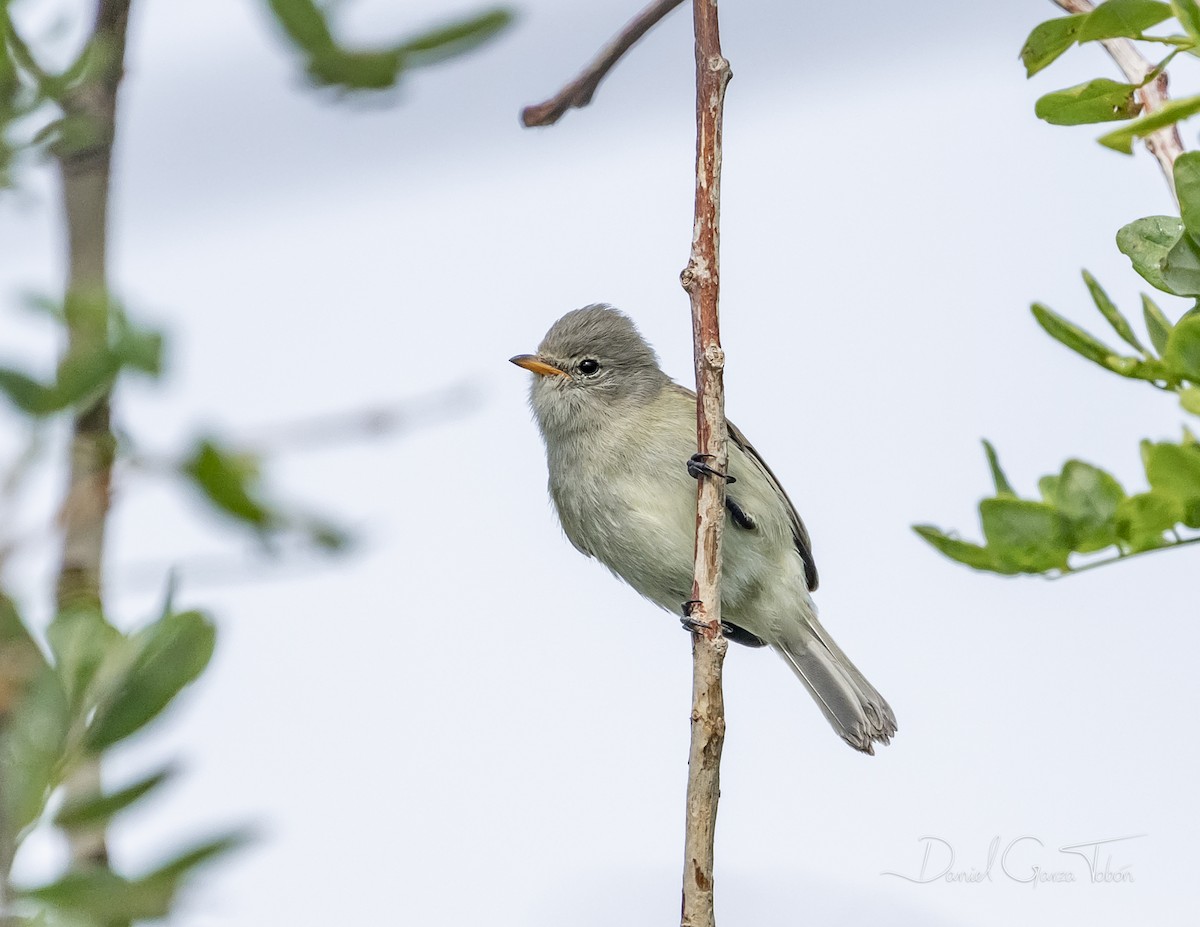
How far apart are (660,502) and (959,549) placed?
4403 mm

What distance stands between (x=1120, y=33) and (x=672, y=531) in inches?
165

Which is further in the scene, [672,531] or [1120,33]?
[672,531]

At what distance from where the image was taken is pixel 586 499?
19.5 ft

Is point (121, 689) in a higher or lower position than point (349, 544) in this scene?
lower

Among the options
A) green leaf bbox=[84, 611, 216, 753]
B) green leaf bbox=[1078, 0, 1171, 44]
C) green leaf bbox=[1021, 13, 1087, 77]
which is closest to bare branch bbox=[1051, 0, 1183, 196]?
green leaf bbox=[1021, 13, 1087, 77]

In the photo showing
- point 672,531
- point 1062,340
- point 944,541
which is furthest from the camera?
point 672,531

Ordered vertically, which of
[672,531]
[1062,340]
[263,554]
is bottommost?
[672,531]

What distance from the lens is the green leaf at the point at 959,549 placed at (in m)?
1.41

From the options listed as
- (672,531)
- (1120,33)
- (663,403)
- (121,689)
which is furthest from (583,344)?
(121,689)

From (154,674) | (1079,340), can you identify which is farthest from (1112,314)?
(154,674)

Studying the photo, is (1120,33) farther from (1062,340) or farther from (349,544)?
(349,544)

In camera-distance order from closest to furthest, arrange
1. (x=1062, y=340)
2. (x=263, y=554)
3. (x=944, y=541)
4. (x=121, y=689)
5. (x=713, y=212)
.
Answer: (x=263, y=554) → (x=121, y=689) → (x=944, y=541) → (x=1062, y=340) → (x=713, y=212)

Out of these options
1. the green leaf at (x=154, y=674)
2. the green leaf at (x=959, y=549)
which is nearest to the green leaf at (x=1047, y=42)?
the green leaf at (x=959, y=549)

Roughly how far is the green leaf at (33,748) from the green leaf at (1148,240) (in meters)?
1.46
